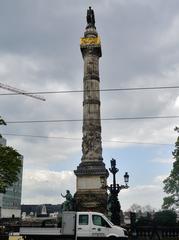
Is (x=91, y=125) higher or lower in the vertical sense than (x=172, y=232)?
higher

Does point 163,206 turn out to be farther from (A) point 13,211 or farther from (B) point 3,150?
(A) point 13,211

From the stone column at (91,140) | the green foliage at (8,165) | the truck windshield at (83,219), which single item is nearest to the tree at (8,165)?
the green foliage at (8,165)

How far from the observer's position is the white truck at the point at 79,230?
20.1 m

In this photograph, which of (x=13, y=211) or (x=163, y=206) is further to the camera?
(x=13, y=211)

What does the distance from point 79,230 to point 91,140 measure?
27494mm

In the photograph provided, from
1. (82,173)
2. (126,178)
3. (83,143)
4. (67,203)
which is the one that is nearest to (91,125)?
(83,143)

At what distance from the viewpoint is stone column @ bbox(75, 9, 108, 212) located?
44.4m

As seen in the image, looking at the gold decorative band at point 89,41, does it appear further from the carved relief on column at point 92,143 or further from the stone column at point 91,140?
the carved relief on column at point 92,143

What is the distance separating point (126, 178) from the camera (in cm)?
2600

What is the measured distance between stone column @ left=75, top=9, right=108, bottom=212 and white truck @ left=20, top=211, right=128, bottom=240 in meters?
19.4

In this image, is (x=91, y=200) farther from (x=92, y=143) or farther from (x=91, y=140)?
(x=91, y=140)

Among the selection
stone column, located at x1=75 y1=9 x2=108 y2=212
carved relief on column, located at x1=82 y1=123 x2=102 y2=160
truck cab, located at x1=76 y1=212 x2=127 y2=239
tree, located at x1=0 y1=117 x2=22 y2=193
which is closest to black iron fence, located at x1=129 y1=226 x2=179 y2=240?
truck cab, located at x1=76 y1=212 x2=127 y2=239

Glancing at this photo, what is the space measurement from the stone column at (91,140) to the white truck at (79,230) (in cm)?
1938

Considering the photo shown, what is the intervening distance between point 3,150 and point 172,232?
13.7m
